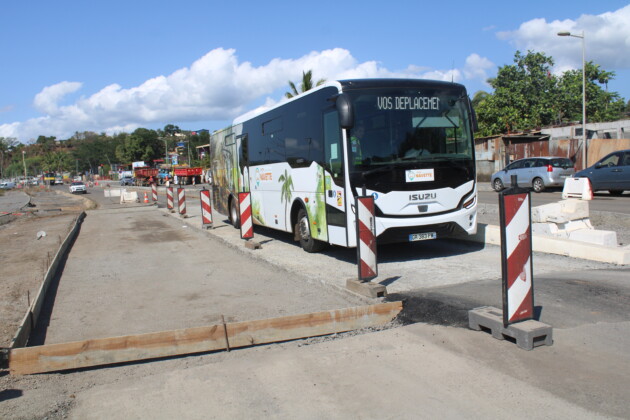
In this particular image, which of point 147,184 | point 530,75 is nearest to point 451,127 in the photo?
point 530,75

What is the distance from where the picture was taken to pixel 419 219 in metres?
8.69

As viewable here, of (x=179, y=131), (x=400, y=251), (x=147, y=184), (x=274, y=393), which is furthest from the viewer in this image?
(x=179, y=131)

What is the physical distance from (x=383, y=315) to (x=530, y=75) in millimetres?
46964

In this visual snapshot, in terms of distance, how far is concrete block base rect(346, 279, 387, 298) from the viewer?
6.56 m

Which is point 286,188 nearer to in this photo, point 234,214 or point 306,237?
point 306,237

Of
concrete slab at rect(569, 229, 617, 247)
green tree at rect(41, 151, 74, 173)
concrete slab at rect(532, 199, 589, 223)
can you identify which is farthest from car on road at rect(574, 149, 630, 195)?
green tree at rect(41, 151, 74, 173)

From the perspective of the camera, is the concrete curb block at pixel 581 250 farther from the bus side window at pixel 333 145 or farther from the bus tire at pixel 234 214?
the bus tire at pixel 234 214

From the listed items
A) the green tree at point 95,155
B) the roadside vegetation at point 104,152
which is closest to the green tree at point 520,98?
the roadside vegetation at point 104,152

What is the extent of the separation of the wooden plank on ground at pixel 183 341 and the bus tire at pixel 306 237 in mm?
4724

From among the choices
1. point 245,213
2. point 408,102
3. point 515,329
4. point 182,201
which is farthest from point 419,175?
point 182,201

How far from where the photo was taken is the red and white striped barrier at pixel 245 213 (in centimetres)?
1206

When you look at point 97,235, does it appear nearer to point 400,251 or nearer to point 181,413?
point 400,251

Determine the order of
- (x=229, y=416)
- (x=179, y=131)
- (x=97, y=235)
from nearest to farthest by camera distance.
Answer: (x=229, y=416) < (x=97, y=235) < (x=179, y=131)

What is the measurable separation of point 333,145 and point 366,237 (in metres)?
2.33
